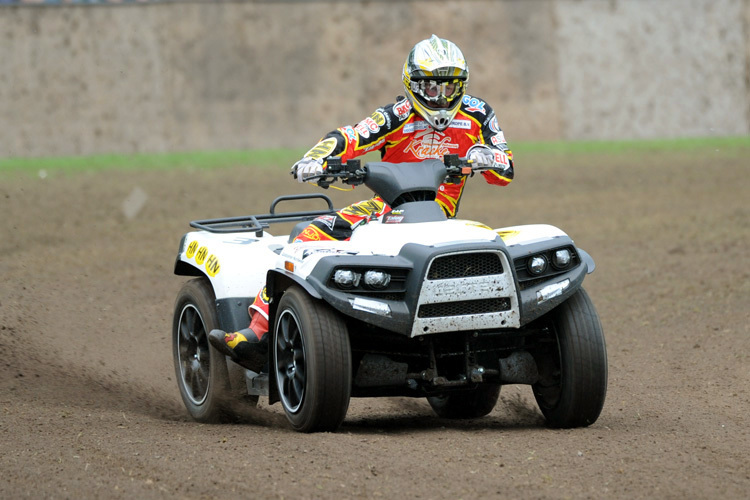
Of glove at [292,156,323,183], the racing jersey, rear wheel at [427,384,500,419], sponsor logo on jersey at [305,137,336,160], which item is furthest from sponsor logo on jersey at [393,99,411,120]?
rear wheel at [427,384,500,419]

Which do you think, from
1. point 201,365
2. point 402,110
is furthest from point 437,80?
point 201,365

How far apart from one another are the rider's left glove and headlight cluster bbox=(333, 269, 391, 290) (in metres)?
1.05

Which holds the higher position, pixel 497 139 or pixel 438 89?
pixel 438 89

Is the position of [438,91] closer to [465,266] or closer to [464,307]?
[465,266]

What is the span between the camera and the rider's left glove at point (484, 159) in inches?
261

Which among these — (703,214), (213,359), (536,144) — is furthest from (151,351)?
(536,144)

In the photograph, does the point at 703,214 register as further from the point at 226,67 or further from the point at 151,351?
the point at 226,67

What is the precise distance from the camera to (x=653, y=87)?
2675cm

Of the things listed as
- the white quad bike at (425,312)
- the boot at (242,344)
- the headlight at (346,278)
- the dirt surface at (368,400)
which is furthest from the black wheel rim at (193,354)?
the headlight at (346,278)

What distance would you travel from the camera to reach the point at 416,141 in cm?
707

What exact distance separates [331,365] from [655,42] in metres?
22.5

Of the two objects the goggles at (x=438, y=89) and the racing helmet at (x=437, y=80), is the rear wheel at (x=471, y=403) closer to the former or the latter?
the racing helmet at (x=437, y=80)

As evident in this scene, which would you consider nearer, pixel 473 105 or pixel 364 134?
pixel 364 134

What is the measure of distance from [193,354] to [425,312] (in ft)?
7.85
